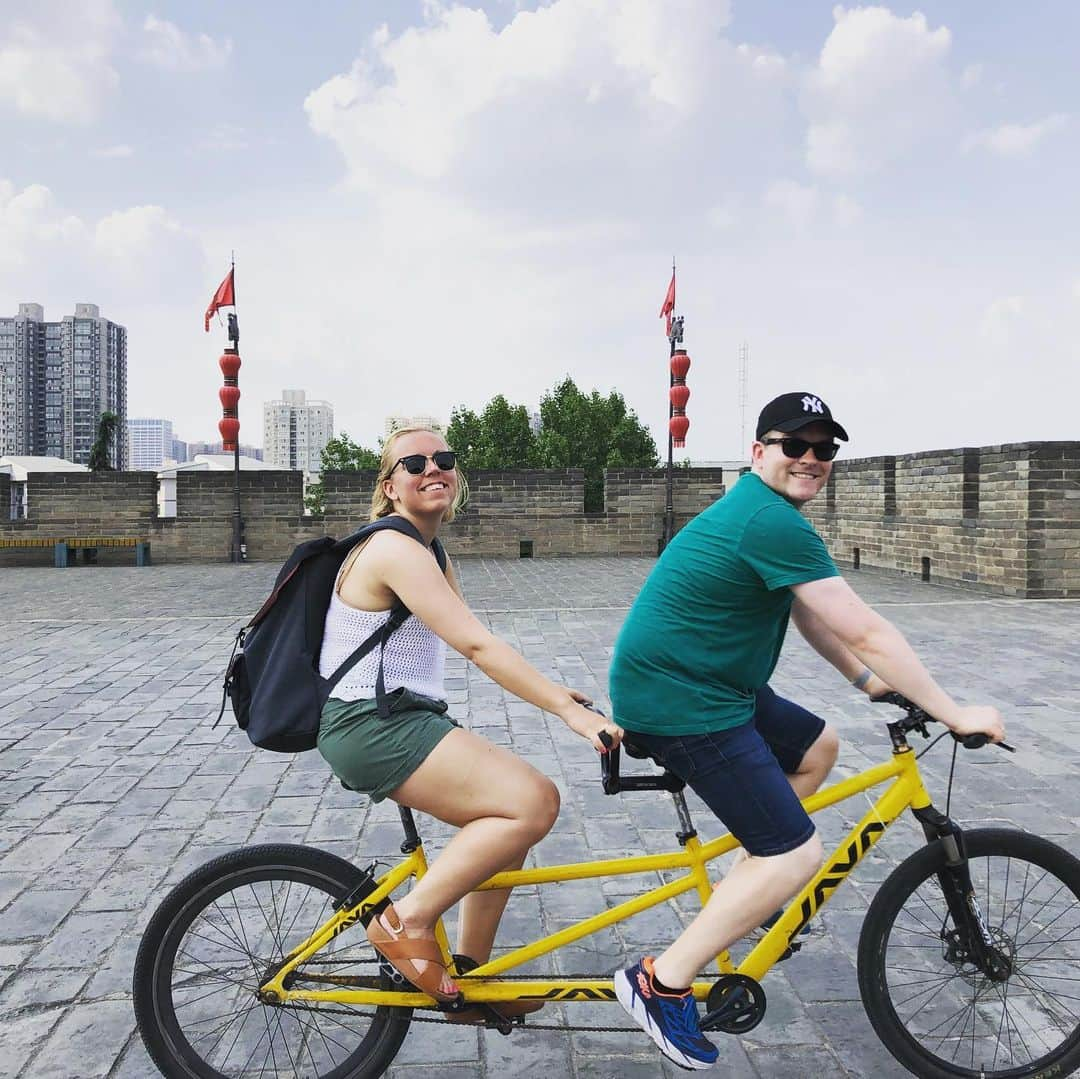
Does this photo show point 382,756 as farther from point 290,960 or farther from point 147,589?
point 147,589

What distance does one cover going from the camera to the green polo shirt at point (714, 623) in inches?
90.8

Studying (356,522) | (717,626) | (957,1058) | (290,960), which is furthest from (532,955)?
(356,522)

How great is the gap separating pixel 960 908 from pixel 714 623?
89cm

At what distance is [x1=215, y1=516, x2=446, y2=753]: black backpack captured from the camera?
237 cm

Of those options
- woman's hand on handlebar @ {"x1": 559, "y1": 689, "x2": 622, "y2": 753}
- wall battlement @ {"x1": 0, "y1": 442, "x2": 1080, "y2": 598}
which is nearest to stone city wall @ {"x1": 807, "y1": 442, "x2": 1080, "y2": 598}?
wall battlement @ {"x1": 0, "y1": 442, "x2": 1080, "y2": 598}

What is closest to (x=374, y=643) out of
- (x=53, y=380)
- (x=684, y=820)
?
(x=684, y=820)

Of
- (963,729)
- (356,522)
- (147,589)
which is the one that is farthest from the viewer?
(356,522)

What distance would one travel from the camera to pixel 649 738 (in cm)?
241

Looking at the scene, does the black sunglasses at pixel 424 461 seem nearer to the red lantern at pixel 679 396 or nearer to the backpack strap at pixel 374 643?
the backpack strap at pixel 374 643

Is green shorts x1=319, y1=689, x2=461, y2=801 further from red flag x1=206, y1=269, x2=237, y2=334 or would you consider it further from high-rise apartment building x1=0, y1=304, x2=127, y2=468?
high-rise apartment building x1=0, y1=304, x2=127, y2=468

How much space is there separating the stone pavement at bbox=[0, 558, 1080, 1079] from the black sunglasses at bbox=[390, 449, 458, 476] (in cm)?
150

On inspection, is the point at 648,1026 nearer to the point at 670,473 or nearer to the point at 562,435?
the point at 670,473

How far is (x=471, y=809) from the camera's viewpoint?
2307 mm

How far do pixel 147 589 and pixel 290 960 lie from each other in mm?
13220
